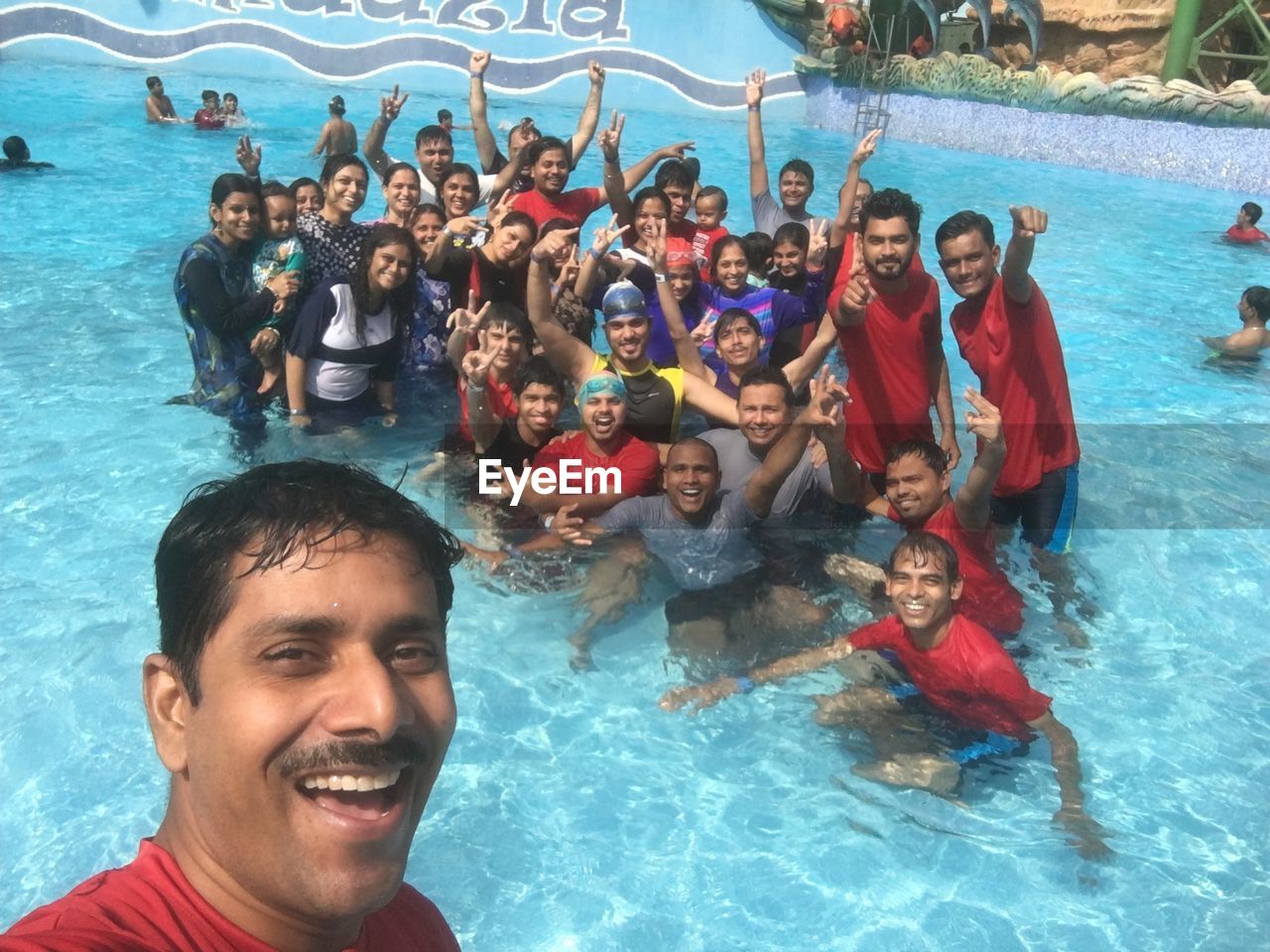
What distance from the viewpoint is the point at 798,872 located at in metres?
3.61

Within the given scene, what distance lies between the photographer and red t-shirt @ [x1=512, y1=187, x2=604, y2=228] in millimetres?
6273

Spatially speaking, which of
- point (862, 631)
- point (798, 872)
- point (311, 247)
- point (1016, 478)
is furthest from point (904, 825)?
point (311, 247)

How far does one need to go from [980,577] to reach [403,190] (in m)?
3.62

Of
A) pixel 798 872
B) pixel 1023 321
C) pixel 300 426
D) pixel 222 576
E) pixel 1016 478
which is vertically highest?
pixel 222 576

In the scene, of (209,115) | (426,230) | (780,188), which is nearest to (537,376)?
(426,230)

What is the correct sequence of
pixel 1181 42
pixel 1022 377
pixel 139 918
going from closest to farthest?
pixel 139 918, pixel 1022 377, pixel 1181 42

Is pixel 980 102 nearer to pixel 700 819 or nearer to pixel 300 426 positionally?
pixel 300 426

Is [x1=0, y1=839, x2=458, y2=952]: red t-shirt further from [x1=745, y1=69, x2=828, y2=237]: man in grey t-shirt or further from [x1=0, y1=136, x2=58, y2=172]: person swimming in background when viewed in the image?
[x1=0, y1=136, x2=58, y2=172]: person swimming in background

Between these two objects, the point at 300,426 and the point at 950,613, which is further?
the point at 300,426

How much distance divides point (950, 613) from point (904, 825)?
2.48 ft

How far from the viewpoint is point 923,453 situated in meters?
4.16

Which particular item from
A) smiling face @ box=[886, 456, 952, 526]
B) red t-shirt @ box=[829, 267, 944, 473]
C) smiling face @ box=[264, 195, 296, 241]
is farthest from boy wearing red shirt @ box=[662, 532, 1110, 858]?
smiling face @ box=[264, 195, 296, 241]

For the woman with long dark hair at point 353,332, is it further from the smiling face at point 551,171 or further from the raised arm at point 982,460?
the raised arm at point 982,460

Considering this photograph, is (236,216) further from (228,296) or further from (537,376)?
(537,376)
